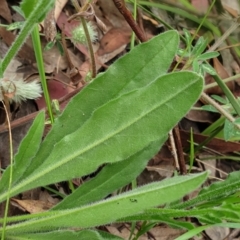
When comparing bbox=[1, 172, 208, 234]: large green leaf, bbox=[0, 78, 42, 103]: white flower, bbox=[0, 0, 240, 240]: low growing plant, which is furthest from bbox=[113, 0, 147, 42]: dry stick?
bbox=[1, 172, 208, 234]: large green leaf

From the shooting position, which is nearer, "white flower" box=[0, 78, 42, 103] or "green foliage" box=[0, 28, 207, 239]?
"green foliage" box=[0, 28, 207, 239]

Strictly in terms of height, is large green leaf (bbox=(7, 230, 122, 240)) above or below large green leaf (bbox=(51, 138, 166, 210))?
below

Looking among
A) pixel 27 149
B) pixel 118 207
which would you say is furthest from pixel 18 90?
pixel 118 207

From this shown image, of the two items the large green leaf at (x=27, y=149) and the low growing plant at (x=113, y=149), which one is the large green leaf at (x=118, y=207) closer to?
the low growing plant at (x=113, y=149)

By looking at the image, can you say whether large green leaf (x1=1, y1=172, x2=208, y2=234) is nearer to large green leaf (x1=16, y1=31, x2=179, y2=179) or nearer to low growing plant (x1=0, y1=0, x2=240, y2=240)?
low growing plant (x1=0, y1=0, x2=240, y2=240)

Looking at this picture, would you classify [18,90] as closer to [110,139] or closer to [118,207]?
[110,139]

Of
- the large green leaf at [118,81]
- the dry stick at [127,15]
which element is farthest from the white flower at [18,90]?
the dry stick at [127,15]

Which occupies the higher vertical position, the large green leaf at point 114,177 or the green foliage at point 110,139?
the green foliage at point 110,139
